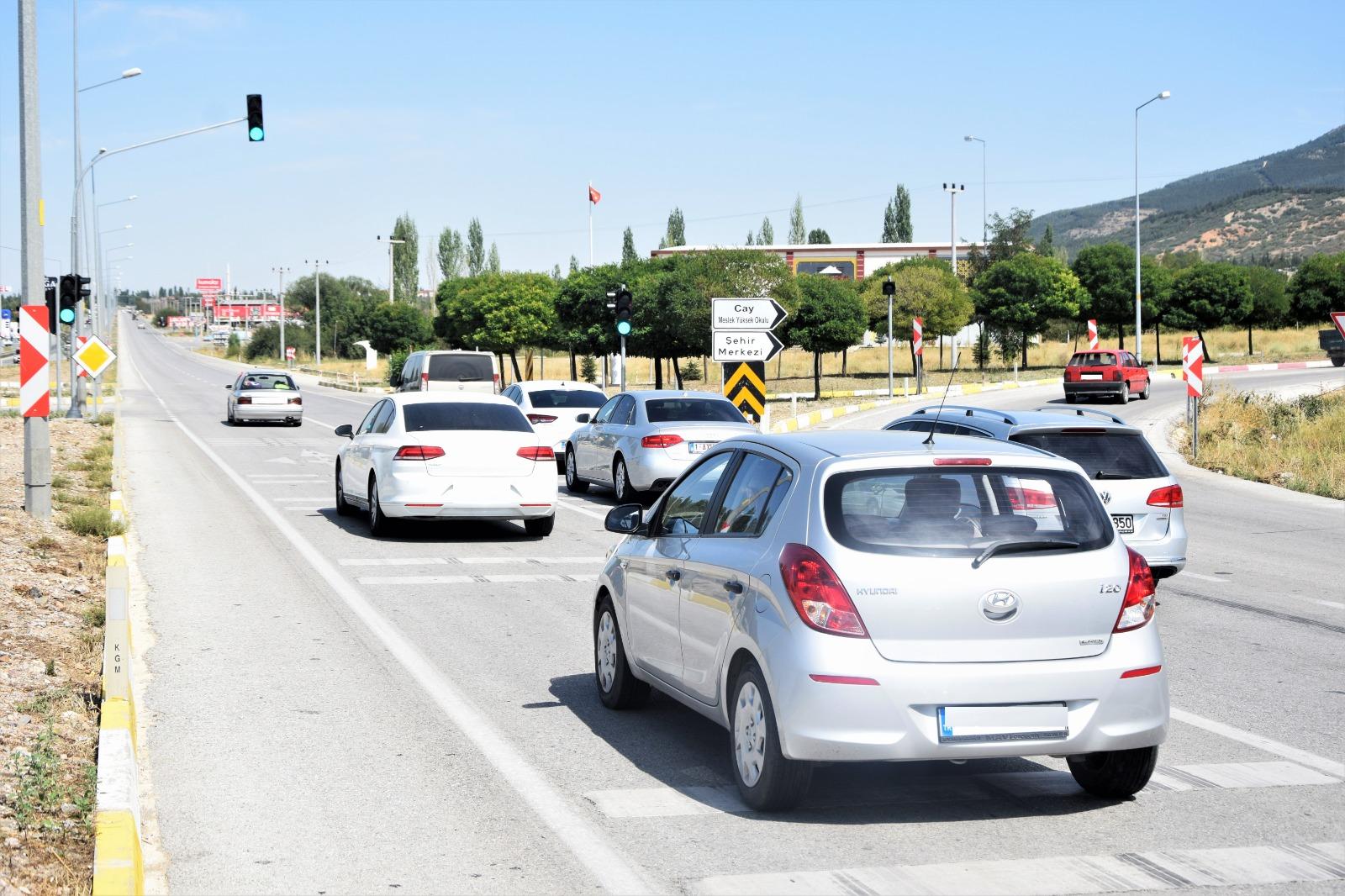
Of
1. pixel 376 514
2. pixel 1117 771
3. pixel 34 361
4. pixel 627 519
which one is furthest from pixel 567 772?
pixel 34 361

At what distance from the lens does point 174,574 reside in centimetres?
1295

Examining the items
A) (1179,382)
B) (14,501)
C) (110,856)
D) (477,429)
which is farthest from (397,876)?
(1179,382)

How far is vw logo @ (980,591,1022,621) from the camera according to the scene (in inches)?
224

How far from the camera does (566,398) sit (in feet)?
81.3

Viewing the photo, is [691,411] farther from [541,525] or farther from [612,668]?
[612,668]

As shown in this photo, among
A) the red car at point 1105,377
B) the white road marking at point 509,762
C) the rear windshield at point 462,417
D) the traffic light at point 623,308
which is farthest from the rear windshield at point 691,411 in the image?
the red car at point 1105,377

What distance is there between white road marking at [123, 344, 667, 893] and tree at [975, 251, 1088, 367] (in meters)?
58.3

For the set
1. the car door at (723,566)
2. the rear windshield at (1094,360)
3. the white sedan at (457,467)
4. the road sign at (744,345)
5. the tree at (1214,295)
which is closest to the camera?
the car door at (723,566)

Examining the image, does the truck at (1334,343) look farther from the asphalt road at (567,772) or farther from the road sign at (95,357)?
the road sign at (95,357)

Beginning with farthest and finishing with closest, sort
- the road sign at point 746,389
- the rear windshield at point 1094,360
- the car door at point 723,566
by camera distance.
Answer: the rear windshield at point 1094,360, the road sign at point 746,389, the car door at point 723,566

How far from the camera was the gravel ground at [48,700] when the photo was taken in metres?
5.31

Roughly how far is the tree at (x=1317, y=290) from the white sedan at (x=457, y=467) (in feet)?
232

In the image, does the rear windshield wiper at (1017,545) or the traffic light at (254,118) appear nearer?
the rear windshield wiper at (1017,545)

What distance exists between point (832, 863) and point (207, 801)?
2.68m
